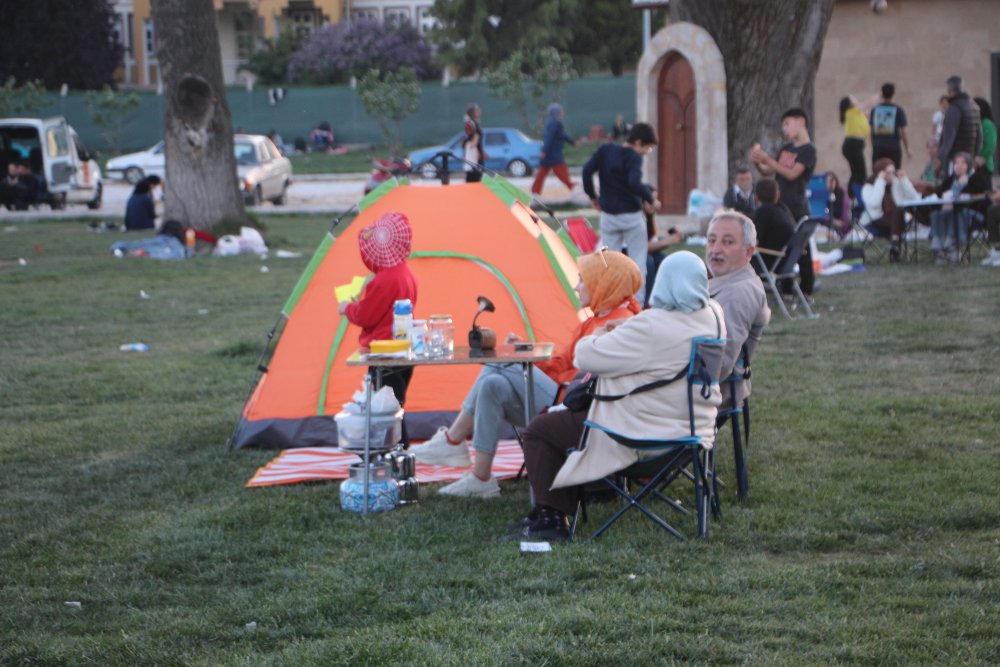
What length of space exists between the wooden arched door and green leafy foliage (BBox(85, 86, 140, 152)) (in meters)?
25.6

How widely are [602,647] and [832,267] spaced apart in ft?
35.2

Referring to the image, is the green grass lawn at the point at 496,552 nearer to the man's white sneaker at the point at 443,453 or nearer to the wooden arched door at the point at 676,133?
the man's white sneaker at the point at 443,453

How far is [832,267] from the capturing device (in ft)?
47.8

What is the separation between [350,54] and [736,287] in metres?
45.3

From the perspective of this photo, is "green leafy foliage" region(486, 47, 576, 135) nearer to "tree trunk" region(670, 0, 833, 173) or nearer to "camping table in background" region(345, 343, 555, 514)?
"tree trunk" region(670, 0, 833, 173)

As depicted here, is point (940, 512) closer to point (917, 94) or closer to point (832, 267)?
point (832, 267)

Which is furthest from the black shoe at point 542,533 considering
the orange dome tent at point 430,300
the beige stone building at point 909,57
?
the beige stone building at point 909,57

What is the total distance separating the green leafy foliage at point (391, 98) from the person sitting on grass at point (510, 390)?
107 feet

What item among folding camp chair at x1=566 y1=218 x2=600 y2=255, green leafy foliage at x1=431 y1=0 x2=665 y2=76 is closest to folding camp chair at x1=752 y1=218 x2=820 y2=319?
folding camp chair at x1=566 y1=218 x2=600 y2=255

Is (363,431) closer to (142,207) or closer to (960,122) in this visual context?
(960,122)

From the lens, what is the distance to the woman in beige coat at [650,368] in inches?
220

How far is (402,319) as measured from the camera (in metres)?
6.62

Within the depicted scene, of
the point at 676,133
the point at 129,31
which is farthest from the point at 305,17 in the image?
the point at 676,133

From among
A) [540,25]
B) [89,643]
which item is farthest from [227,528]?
[540,25]
